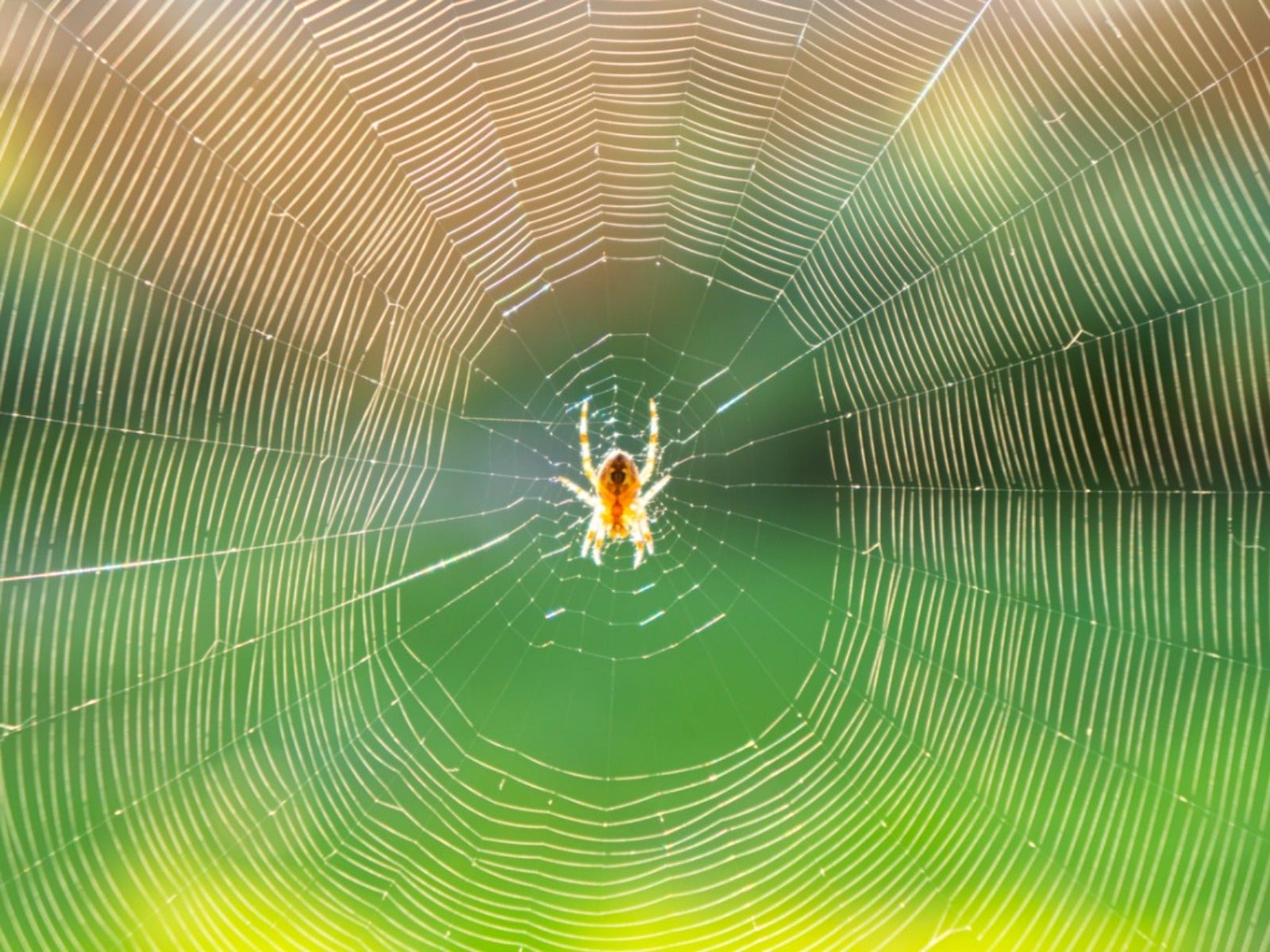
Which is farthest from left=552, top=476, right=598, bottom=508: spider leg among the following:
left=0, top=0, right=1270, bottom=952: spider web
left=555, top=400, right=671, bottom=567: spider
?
left=0, top=0, right=1270, bottom=952: spider web

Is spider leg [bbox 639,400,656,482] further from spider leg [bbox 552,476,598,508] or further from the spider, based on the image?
spider leg [bbox 552,476,598,508]

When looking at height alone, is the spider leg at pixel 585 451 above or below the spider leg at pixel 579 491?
above

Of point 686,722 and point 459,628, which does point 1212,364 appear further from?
point 459,628

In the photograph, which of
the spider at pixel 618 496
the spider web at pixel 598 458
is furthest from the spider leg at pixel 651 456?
the spider web at pixel 598 458

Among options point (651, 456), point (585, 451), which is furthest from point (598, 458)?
point (651, 456)

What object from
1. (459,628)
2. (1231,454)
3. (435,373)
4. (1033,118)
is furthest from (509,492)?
(1231,454)

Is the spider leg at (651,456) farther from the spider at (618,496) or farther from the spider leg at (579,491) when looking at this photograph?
the spider leg at (579,491)

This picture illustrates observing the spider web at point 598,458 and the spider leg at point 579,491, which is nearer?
the spider web at point 598,458
